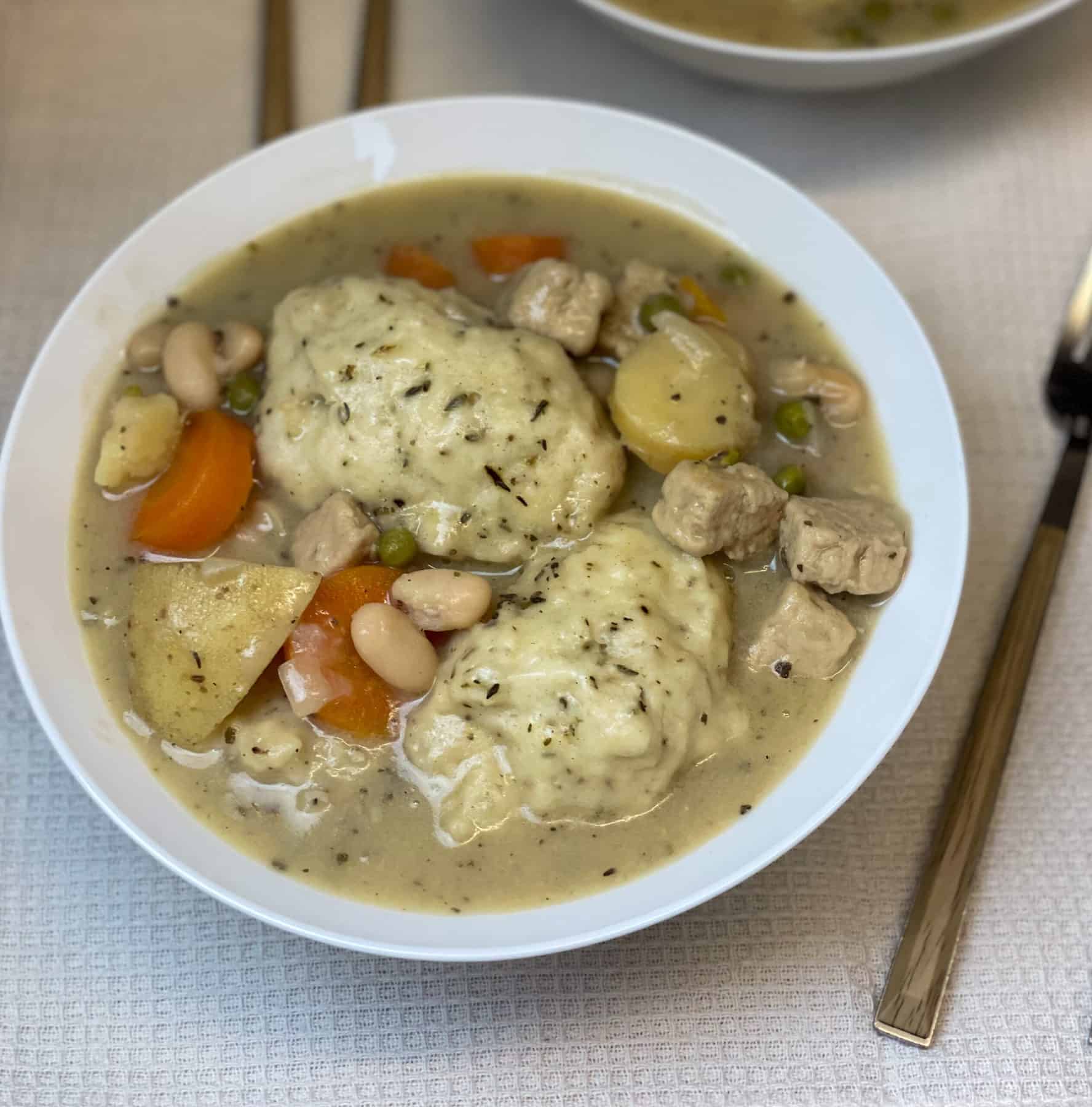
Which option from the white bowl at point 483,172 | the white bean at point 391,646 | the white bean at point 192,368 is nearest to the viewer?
the white bowl at point 483,172

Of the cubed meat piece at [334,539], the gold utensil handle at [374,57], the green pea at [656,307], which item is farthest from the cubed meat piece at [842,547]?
the gold utensil handle at [374,57]

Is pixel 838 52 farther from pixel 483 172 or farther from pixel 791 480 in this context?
pixel 791 480

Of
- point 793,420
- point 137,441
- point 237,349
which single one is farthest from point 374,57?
point 793,420

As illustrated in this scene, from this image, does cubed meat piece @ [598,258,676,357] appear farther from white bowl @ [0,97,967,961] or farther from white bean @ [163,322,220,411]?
white bean @ [163,322,220,411]

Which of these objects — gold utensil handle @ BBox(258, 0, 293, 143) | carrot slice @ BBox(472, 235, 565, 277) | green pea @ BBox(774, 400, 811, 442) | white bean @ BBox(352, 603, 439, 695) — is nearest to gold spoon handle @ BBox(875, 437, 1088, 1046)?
green pea @ BBox(774, 400, 811, 442)

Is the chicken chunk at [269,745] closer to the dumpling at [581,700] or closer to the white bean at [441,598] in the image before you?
the dumpling at [581,700]
